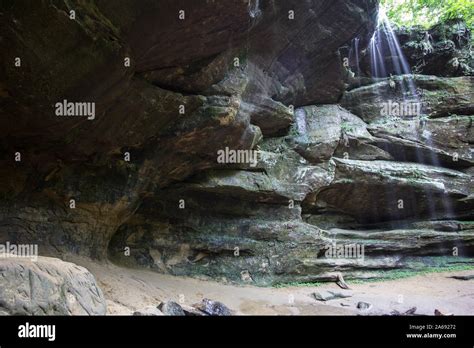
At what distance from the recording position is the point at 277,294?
1095cm

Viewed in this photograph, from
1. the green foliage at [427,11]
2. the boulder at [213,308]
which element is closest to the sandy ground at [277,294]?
the boulder at [213,308]

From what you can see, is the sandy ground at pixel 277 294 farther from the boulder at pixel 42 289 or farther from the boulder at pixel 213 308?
the boulder at pixel 42 289

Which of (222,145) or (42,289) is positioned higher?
(222,145)

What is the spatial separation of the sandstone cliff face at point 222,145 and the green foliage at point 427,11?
11.6 ft

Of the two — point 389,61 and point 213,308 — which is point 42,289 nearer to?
point 213,308

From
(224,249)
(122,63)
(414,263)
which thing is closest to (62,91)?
(122,63)

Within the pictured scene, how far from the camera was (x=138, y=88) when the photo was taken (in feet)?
29.3

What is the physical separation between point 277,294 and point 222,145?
4723 millimetres

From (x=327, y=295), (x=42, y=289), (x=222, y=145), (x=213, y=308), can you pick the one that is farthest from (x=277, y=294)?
(x=42, y=289)

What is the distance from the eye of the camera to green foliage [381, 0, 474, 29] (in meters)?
17.5

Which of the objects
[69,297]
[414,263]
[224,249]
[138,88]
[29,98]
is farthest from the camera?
[414,263]

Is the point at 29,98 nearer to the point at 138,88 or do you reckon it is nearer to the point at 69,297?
the point at 138,88

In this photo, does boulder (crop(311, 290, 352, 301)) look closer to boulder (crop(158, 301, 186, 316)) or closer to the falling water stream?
boulder (crop(158, 301, 186, 316))

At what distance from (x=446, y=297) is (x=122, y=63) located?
34.4 ft
